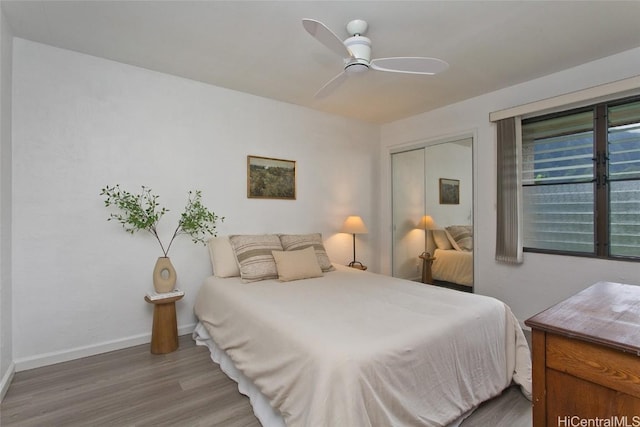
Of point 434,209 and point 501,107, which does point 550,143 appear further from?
point 434,209

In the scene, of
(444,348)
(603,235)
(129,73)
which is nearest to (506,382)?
(444,348)

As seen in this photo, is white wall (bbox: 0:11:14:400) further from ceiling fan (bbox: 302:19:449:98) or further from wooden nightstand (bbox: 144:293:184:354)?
ceiling fan (bbox: 302:19:449:98)

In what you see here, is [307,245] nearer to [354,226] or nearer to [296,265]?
[296,265]

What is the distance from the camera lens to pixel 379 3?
1.91 meters

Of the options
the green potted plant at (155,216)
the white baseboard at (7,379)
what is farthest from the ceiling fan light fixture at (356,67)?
the white baseboard at (7,379)

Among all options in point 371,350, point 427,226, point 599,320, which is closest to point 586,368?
point 599,320

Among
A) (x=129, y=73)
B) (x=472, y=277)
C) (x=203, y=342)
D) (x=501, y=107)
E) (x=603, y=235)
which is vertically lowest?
(x=203, y=342)

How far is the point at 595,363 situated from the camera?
100 cm

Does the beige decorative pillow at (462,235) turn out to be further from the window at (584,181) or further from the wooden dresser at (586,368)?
the wooden dresser at (586,368)

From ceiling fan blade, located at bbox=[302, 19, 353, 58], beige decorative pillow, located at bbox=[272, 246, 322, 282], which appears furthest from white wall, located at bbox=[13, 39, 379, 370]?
ceiling fan blade, located at bbox=[302, 19, 353, 58]

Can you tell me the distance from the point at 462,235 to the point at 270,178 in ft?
7.93

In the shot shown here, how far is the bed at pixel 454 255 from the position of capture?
3637 mm

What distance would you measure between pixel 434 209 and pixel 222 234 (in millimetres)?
2673

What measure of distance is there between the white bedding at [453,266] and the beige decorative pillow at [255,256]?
215 centimetres
